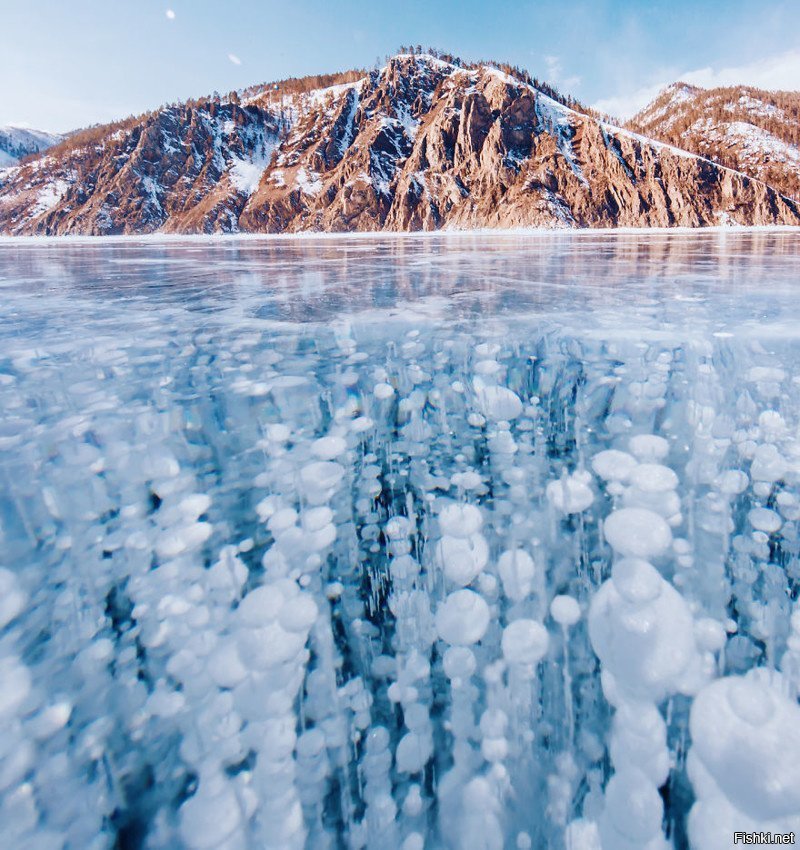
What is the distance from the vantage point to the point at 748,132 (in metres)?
60.5

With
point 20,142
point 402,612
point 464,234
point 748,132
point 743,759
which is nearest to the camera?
point 743,759

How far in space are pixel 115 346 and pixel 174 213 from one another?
6833cm

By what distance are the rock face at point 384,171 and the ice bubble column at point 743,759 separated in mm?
47906

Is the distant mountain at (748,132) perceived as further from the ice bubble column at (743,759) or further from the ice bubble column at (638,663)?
the ice bubble column at (743,759)

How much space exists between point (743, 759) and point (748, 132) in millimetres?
84654

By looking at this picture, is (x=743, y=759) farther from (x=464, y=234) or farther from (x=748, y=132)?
(x=748, y=132)

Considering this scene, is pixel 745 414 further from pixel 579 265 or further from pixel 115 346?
pixel 579 265

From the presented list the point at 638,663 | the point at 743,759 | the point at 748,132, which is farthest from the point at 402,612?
the point at 748,132

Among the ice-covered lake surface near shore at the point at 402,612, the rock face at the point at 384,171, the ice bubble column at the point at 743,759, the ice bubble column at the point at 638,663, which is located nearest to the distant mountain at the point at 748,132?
the rock face at the point at 384,171

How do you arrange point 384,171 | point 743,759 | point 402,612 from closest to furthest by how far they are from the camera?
point 743,759 → point 402,612 → point 384,171

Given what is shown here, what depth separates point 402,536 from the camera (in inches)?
60.8

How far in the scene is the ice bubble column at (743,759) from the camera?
2.98 feet

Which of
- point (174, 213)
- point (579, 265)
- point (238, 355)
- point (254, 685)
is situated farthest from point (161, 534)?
point (174, 213)

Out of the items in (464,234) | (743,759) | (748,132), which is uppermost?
(748,132)
